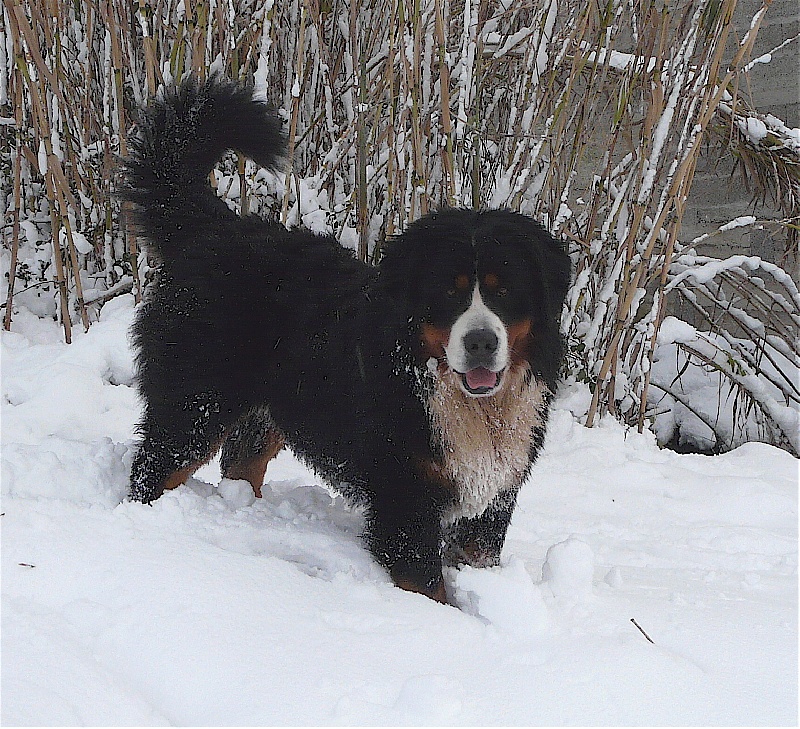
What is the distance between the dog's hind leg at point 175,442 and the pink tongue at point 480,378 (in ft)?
3.08

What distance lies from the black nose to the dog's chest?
0.66 feet

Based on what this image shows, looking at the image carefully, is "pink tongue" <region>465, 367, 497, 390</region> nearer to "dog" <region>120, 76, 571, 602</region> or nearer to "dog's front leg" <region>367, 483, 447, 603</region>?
"dog" <region>120, 76, 571, 602</region>

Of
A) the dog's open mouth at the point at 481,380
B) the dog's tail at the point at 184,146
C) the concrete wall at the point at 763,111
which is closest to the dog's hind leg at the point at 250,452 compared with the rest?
the dog's tail at the point at 184,146

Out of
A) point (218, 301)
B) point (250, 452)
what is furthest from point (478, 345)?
point (250, 452)

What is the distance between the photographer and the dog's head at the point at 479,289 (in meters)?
2.26

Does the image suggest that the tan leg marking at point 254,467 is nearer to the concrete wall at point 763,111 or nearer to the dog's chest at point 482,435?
the dog's chest at point 482,435

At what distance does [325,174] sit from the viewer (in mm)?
4184

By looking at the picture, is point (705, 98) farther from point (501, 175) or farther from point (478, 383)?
point (478, 383)

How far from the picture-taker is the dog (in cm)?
237

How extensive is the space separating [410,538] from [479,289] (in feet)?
2.57

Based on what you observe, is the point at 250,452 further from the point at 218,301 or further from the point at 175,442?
the point at 218,301

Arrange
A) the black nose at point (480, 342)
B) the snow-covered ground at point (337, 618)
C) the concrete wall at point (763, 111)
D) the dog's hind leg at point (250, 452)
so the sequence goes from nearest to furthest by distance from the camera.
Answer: the snow-covered ground at point (337, 618) < the black nose at point (480, 342) < the dog's hind leg at point (250, 452) < the concrete wall at point (763, 111)

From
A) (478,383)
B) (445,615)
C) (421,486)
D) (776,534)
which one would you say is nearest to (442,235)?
(478,383)

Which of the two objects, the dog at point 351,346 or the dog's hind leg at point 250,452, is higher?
the dog at point 351,346
